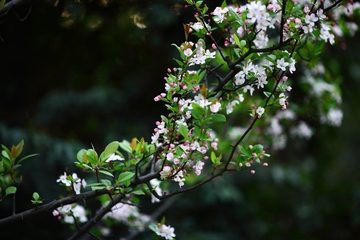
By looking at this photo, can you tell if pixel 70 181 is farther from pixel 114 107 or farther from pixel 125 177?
pixel 114 107

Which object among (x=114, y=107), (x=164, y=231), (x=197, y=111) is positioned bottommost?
(x=164, y=231)

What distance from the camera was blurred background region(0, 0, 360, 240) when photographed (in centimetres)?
246

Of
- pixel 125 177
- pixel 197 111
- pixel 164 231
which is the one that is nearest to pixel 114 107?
pixel 164 231

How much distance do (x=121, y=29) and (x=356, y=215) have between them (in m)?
3.37

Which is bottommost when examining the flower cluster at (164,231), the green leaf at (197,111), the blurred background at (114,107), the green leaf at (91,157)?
the flower cluster at (164,231)

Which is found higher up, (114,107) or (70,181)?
(114,107)

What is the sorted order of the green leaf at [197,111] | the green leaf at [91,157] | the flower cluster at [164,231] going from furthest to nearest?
the flower cluster at [164,231], the green leaf at [91,157], the green leaf at [197,111]

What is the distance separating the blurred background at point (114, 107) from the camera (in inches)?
97.0

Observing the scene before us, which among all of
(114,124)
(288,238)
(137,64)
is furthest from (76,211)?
(288,238)

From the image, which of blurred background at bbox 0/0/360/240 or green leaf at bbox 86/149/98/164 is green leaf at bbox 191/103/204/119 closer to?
green leaf at bbox 86/149/98/164

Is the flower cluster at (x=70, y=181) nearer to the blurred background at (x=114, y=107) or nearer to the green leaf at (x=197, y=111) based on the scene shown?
the green leaf at (x=197, y=111)

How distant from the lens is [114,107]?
4.49 metres

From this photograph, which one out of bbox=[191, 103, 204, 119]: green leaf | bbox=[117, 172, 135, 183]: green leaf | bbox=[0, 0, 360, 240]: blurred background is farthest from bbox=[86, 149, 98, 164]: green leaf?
bbox=[0, 0, 360, 240]: blurred background

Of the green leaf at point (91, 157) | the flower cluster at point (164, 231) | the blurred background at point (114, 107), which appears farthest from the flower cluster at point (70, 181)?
the blurred background at point (114, 107)
